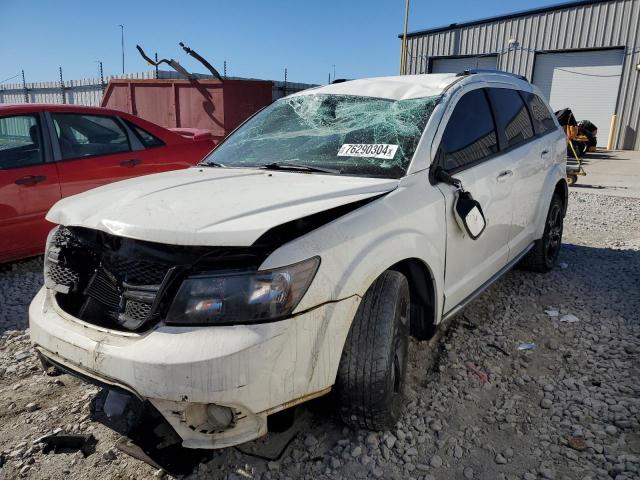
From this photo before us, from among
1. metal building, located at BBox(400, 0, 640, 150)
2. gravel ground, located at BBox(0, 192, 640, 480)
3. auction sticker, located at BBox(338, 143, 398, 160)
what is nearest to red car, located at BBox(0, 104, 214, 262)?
gravel ground, located at BBox(0, 192, 640, 480)

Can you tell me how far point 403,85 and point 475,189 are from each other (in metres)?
0.84

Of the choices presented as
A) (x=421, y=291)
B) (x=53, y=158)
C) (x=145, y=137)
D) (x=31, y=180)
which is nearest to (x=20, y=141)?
(x=53, y=158)

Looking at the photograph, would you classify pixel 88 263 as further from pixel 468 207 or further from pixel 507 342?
pixel 507 342

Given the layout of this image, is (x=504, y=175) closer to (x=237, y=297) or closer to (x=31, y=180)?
(x=237, y=297)

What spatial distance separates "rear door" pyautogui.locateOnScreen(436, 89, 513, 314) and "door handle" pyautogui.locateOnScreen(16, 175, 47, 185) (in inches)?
145

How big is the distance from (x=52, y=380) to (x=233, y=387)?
1718mm

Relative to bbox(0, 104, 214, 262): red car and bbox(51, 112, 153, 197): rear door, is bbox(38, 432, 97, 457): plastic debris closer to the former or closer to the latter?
bbox(0, 104, 214, 262): red car

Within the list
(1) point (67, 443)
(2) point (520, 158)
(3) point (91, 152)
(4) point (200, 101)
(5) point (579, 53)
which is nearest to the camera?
(1) point (67, 443)

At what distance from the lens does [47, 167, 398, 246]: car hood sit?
1.83 metres

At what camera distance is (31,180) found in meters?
4.46

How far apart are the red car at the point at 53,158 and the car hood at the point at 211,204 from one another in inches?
91.5

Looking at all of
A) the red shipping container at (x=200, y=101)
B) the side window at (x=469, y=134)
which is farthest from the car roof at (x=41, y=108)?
the red shipping container at (x=200, y=101)

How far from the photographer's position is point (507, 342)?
3.26m

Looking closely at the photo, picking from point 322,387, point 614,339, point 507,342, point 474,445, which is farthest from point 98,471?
point 614,339
